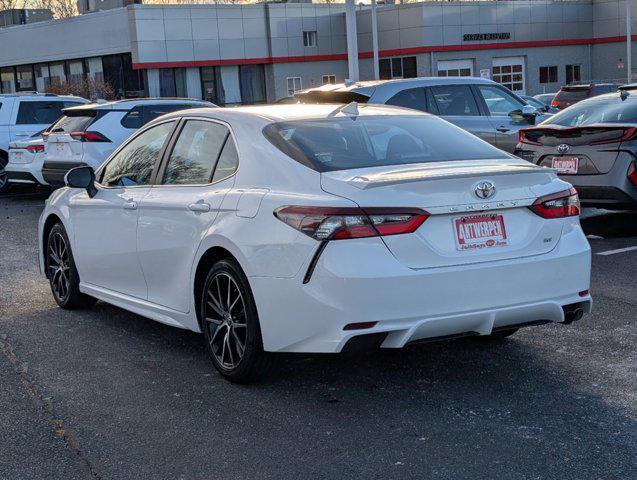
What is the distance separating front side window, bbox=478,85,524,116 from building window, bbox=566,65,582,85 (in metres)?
46.8

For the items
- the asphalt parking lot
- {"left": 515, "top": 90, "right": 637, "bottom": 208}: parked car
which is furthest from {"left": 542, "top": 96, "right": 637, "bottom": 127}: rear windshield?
the asphalt parking lot

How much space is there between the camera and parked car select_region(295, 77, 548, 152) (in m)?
12.6

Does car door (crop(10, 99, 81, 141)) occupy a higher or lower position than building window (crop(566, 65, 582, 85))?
higher

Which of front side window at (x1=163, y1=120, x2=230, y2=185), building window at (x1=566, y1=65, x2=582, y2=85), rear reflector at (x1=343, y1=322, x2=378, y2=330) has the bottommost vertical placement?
building window at (x1=566, y1=65, x2=582, y2=85)

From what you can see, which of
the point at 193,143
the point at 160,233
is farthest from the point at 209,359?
the point at 193,143

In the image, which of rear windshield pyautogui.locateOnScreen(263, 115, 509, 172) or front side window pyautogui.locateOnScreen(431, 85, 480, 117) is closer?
rear windshield pyautogui.locateOnScreen(263, 115, 509, 172)

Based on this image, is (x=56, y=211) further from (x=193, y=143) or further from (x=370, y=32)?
(x=370, y=32)

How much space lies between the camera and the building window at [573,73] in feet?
192

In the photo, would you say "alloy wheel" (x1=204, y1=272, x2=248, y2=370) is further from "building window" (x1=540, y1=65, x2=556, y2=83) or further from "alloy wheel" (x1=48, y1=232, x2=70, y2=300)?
"building window" (x1=540, y1=65, x2=556, y2=83)

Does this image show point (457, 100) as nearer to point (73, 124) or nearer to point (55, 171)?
point (73, 124)

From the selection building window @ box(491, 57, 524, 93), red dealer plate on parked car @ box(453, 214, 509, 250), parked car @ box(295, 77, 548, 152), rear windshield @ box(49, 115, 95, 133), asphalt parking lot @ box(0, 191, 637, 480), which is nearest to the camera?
asphalt parking lot @ box(0, 191, 637, 480)

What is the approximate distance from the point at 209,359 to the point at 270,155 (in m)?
1.45

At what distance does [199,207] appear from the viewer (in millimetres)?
5863

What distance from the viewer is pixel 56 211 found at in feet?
26.0
